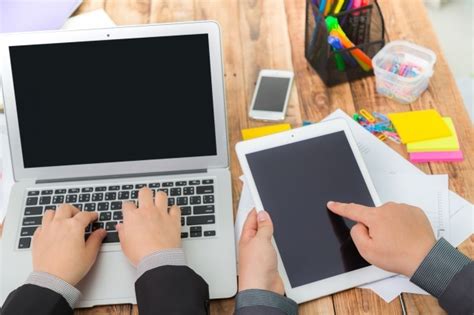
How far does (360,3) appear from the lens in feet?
3.69

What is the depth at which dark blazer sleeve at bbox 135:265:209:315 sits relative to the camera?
2.60ft

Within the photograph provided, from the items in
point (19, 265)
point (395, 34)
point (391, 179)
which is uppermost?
point (395, 34)

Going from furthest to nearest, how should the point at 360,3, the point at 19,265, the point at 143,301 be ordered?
the point at 360,3
the point at 19,265
the point at 143,301

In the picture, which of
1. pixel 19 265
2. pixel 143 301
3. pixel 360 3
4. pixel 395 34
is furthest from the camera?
pixel 395 34

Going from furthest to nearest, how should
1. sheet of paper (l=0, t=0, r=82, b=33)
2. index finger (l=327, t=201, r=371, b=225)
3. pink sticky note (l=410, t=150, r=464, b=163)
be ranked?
sheet of paper (l=0, t=0, r=82, b=33) → pink sticky note (l=410, t=150, r=464, b=163) → index finger (l=327, t=201, r=371, b=225)

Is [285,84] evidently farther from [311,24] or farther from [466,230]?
[466,230]

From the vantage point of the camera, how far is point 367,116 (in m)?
1.10

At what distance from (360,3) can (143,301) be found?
2.32 feet

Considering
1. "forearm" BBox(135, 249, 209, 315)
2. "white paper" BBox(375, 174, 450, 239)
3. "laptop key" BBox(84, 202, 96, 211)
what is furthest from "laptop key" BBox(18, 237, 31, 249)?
"white paper" BBox(375, 174, 450, 239)

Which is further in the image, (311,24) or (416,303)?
(311,24)

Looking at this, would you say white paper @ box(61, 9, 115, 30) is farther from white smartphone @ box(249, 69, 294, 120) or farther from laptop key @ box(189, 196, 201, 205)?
laptop key @ box(189, 196, 201, 205)

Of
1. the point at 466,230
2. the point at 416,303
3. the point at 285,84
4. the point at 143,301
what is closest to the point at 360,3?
the point at 285,84

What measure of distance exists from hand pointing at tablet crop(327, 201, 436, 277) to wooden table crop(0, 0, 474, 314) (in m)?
0.06

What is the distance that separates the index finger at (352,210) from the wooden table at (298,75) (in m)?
0.11
